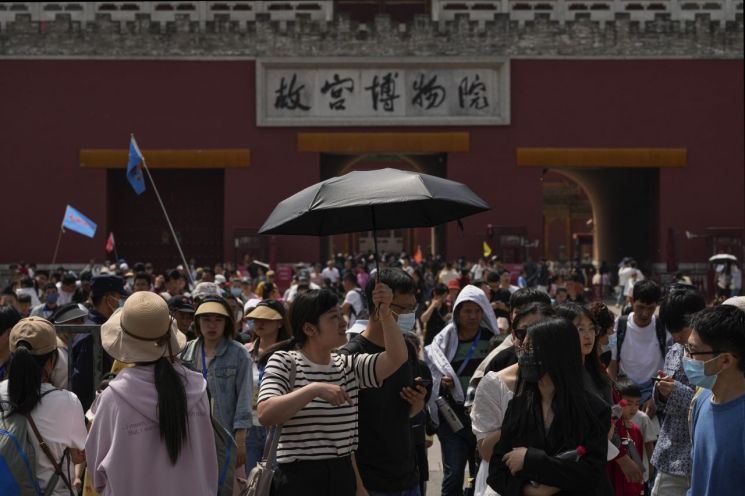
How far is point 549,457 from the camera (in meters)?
3.56

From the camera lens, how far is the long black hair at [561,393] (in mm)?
3615

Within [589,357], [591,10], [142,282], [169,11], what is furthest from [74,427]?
[591,10]

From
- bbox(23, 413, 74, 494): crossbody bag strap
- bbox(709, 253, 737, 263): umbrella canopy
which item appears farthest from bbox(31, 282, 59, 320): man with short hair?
bbox(709, 253, 737, 263): umbrella canopy

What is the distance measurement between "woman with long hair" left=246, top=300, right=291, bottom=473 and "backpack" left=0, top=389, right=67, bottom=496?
72.7 inches

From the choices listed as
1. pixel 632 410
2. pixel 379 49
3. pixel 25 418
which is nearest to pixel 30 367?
pixel 25 418

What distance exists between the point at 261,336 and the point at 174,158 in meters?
19.5

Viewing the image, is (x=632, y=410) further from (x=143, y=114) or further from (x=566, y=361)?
(x=143, y=114)

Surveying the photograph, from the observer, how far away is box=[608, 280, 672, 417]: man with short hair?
689cm

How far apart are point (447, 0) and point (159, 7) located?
23.5 feet

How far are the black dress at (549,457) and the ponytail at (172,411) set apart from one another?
1.08 metres

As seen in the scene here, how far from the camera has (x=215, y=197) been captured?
2620cm

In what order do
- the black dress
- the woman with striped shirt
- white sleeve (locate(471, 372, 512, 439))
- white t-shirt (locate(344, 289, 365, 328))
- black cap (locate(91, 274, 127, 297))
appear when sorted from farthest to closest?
white t-shirt (locate(344, 289, 365, 328)) → black cap (locate(91, 274, 127, 297)) → white sleeve (locate(471, 372, 512, 439)) → the woman with striped shirt → the black dress

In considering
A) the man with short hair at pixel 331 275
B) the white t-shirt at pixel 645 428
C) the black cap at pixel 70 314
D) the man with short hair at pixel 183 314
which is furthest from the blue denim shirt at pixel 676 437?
the man with short hair at pixel 331 275

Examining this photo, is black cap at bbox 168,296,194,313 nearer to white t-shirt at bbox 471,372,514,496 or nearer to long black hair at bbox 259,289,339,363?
long black hair at bbox 259,289,339,363
